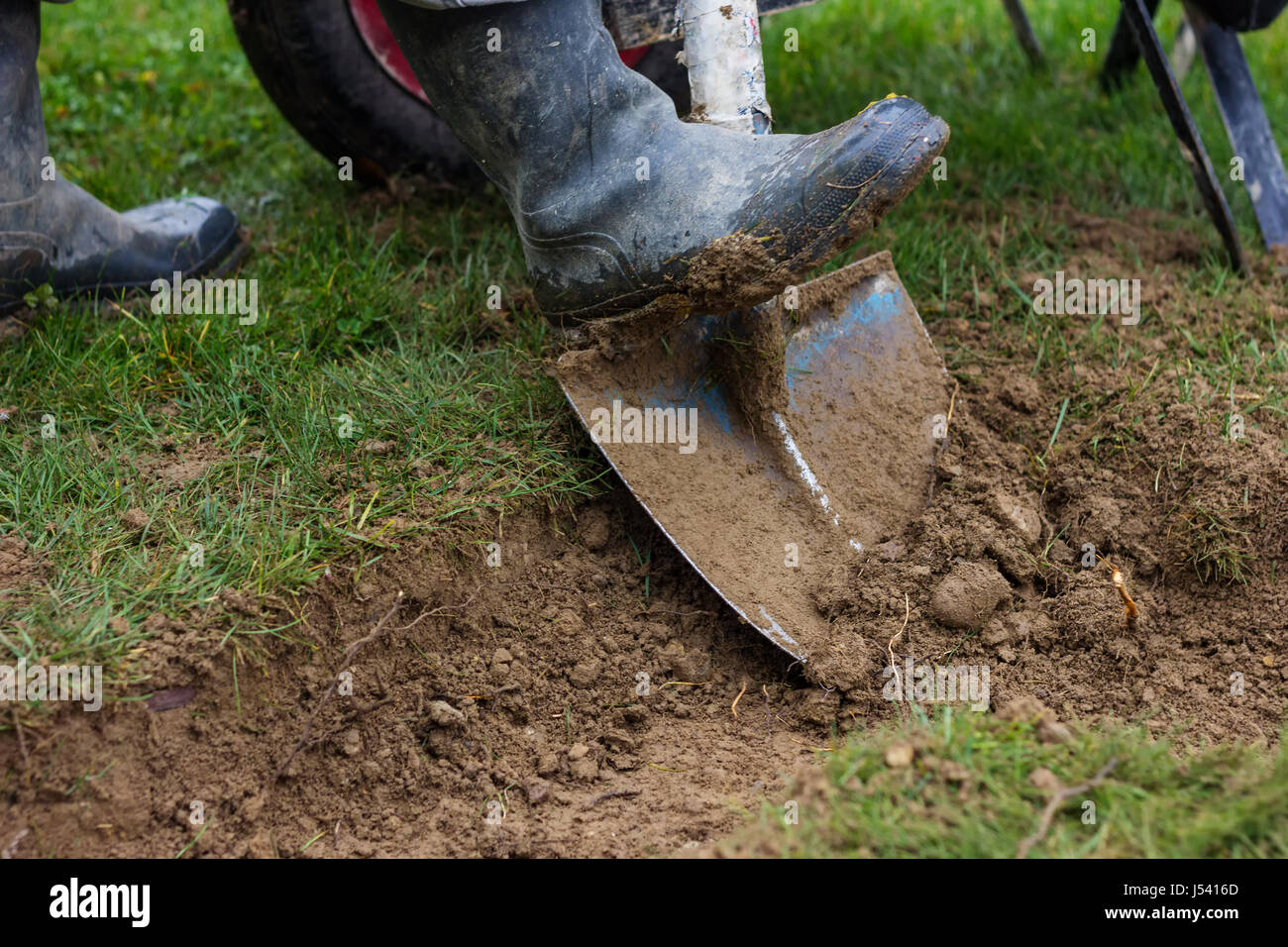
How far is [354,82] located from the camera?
8.61 ft

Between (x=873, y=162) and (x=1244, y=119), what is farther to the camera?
(x=1244, y=119)

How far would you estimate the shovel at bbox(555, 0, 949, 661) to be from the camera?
6.06ft

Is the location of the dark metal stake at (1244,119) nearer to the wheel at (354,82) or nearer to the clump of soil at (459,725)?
the wheel at (354,82)

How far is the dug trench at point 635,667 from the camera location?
1.54 m

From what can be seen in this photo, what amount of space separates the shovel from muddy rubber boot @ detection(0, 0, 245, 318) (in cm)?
114

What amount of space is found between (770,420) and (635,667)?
53 cm

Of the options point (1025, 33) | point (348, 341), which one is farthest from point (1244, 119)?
point (348, 341)

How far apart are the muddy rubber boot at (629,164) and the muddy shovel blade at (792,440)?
198mm

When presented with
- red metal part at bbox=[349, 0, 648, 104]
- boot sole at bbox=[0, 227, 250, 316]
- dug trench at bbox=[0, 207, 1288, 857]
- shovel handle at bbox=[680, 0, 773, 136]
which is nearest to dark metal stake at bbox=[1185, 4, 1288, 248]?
dug trench at bbox=[0, 207, 1288, 857]

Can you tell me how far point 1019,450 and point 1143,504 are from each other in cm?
25

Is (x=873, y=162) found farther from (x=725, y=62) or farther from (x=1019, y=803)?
(x=1019, y=803)

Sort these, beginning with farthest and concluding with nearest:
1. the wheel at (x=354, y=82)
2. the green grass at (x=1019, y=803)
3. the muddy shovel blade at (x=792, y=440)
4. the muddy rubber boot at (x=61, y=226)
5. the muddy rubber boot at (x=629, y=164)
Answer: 1. the wheel at (x=354, y=82)
2. the muddy rubber boot at (x=61, y=226)
3. the muddy shovel blade at (x=792, y=440)
4. the muddy rubber boot at (x=629, y=164)
5. the green grass at (x=1019, y=803)

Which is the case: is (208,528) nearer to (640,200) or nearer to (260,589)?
(260,589)

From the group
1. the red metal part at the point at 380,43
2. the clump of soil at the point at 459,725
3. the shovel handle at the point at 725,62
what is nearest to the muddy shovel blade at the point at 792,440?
the clump of soil at the point at 459,725
